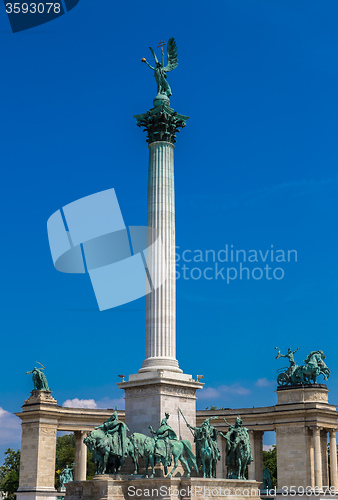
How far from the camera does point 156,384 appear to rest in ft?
158

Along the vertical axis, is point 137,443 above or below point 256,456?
below

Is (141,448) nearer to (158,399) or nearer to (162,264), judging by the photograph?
(158,399)

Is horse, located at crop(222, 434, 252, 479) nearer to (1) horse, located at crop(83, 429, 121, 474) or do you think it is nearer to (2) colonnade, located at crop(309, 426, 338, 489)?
(1) horse, located at crop(83, 429, 121, 474)

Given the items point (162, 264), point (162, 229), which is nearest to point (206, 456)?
point (162, 264)

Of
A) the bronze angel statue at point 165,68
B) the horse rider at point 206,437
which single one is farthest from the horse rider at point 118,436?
the bronze angel statue at point 165,68

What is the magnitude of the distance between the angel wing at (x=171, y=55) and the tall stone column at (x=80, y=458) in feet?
157

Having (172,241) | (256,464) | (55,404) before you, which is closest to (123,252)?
(172,241)

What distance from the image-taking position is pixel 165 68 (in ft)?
189

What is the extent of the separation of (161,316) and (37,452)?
40946mm

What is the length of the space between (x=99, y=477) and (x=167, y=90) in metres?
29.9

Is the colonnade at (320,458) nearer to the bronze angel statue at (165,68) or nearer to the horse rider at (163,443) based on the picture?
the horse rider at (163,443)

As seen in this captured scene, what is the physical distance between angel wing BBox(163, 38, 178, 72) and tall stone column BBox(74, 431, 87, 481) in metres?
48.0

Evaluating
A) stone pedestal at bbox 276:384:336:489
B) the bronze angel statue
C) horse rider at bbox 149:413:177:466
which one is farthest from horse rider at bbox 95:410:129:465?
stone pedestal at bbox 276:384:336:489

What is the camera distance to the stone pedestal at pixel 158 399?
157 ft
